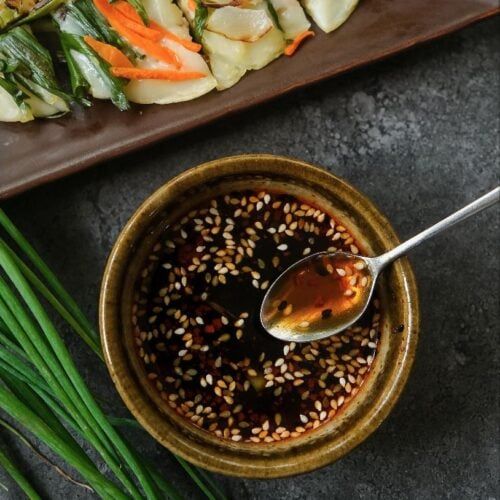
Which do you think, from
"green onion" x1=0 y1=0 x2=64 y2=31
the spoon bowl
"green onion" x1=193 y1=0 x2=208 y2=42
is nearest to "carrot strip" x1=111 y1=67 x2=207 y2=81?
"green onion" x1=193 y1=0 x2=208 y2=42

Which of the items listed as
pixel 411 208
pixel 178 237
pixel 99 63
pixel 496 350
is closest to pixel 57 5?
pixel 99 63

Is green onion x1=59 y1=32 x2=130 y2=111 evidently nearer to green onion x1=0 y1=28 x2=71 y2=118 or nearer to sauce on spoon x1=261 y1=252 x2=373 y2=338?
green onion x1=0 y1=28 x2=71 y2=118

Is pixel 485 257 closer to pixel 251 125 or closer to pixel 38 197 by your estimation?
pixel 251 125

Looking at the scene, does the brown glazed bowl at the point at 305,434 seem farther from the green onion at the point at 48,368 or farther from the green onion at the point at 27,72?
the green onion at the point at 27,72

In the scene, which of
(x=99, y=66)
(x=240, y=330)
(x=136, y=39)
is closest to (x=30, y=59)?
(x=99, y=66)

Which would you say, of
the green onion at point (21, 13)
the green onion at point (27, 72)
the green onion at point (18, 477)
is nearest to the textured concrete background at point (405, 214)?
the green onion at point (18, 477)

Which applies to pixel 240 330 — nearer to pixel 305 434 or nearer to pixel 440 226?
pixel 305 434
